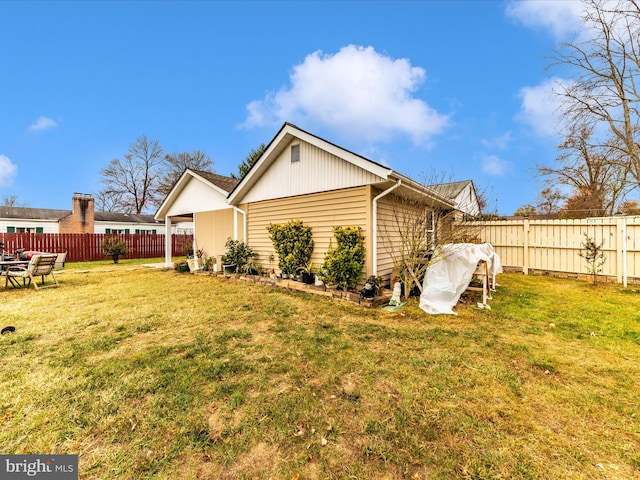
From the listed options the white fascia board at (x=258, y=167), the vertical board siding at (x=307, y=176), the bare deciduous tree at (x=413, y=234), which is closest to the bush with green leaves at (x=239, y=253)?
the white fascia board at (x=258, y=167)

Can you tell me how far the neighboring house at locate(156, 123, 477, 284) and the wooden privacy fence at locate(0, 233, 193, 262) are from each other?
1211 cm

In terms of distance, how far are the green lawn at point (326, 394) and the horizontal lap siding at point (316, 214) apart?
2.73 meters

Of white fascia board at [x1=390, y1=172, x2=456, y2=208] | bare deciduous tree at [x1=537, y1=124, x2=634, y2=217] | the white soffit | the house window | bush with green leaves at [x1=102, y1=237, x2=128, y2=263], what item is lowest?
bush with green leaves at [x1=102, y1=237, x2=128, y2=263]

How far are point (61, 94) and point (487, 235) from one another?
1139 inches

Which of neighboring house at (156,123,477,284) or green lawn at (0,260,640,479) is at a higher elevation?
neighboring house at (156,123,477,284)

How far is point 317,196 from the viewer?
7.67 meters

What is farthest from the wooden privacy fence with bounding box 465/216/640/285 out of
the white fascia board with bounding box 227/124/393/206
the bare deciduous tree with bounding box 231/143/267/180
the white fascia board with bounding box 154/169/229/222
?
the bare deciduous tree with bounding box 231/143/267/180

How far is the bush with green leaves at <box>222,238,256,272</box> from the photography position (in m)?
9.40

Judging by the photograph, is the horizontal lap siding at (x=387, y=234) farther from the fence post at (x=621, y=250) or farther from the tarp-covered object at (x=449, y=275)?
the fence post at (x=621, y=250)

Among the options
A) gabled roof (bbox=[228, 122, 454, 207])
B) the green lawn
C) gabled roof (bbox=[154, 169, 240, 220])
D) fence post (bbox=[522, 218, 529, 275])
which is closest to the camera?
the green lawn

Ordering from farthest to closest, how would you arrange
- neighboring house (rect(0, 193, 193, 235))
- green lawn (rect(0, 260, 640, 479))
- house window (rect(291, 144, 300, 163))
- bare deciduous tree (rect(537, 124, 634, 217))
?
neighboring house (rect(0, 193, 193, 235))
bare deciduous tree (rect(537, 124, 634, 217))
house window (rect(291, 144, 300, 163))
green lawn (rect(0, 260, 640, 479))

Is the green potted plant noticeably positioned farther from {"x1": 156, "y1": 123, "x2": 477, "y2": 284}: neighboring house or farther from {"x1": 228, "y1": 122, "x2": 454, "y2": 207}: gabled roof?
{"x1": 228, "y1": 122, "x2": 454, "y2": 207}: gabled roof

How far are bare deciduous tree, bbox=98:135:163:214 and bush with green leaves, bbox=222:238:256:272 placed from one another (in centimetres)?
2809

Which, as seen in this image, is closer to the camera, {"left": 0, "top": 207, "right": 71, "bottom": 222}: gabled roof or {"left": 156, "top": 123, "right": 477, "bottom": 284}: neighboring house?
{"left": 156, "top": 123, "right": 477, "bottom": 284}: neighboring house
